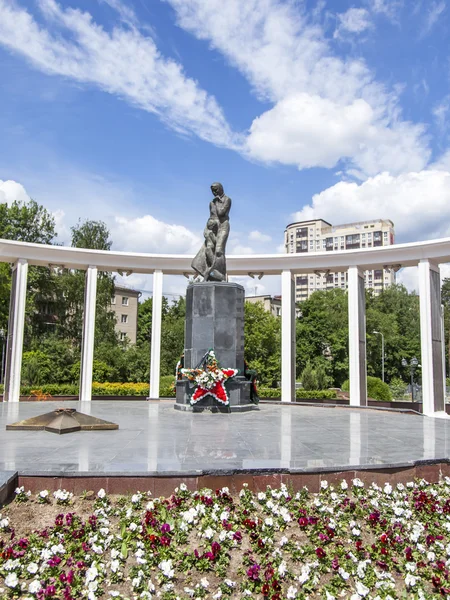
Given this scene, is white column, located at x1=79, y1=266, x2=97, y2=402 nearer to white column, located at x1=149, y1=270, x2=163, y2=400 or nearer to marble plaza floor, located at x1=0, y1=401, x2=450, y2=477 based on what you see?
white column, located at x1=149, y1=270, x2=163, y2=400

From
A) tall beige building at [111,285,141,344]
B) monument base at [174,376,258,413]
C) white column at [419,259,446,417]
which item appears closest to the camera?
monument base at [174,376,258,413]

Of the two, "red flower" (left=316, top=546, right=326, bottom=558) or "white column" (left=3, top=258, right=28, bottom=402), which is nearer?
"red flower" (left=316, top=546, right=326, bottom=558)

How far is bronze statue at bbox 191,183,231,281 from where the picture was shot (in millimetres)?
12523

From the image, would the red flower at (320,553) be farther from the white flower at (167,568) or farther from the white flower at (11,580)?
the white flower at (11,580)

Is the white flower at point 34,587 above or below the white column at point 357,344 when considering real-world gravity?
below

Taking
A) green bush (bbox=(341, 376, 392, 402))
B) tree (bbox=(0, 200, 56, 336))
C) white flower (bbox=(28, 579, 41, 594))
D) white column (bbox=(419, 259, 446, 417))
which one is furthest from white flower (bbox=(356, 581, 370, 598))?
tree (bbox=(0, 200, 56, 336))

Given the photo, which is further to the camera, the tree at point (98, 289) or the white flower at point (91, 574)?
the tree at point (98, 289)

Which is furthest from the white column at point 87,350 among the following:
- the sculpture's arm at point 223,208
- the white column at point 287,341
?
the sculpture's arm at point 223,208

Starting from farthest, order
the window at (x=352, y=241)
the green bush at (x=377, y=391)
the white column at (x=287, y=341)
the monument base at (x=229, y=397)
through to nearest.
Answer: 1. the window at (x=352, y=241)
2. the green bush at (x=377, y=391)
3. the white column at (x=287, y=341)
4. the monument base at (x=229, y=397)

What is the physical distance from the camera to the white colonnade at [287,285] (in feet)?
56.5

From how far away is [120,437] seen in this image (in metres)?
7.57

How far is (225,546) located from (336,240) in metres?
95.6

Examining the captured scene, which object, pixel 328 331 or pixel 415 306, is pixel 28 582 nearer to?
pixel 328 331

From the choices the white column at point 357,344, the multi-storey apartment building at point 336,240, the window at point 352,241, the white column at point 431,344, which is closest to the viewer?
the white column at point 431,344
